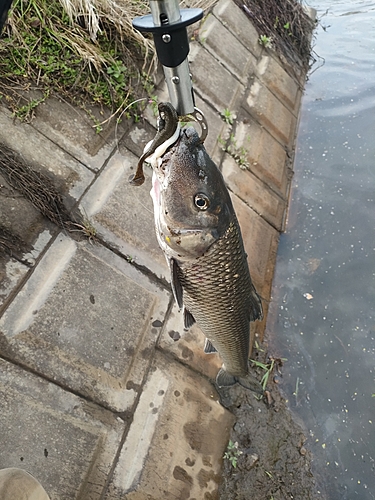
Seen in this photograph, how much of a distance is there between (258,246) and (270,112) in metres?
2.14

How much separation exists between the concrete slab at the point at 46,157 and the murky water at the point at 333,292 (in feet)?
7.18

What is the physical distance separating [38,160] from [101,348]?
1432 millimetres

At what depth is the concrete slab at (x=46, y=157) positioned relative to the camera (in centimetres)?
288

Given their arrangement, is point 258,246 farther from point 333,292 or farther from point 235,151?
point 235,151

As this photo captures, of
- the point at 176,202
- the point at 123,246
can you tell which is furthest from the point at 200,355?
the point at 176,202

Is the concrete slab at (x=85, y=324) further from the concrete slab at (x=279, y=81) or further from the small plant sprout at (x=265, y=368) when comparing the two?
the concrete slab at (x=279, y=81)

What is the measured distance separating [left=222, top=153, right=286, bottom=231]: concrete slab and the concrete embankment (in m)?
1.00

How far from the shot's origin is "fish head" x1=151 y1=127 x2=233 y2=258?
183 centimetres

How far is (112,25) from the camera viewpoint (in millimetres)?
3801

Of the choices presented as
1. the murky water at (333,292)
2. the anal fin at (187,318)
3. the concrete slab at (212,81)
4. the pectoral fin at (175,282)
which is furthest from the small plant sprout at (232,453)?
the concrete slab at (212,81)

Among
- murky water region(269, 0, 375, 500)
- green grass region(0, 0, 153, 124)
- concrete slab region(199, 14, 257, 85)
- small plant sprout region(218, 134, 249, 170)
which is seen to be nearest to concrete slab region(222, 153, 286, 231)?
small plant sprout region(218, 134, 249, 170)

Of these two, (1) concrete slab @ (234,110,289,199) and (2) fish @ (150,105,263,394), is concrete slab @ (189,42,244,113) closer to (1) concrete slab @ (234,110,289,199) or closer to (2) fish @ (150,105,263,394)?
(1) concrete slab @ (234,110,289,199)

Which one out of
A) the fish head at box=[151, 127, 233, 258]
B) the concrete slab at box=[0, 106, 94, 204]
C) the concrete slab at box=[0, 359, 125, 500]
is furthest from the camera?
the concrete slab at box=[0, 106, 94, 204]

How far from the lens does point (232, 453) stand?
311 cm
